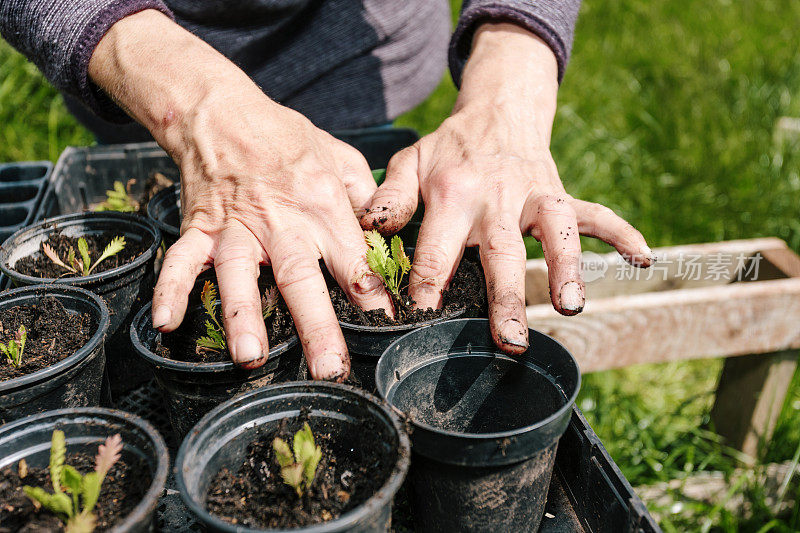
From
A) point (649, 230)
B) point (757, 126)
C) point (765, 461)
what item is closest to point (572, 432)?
point (765, 461)

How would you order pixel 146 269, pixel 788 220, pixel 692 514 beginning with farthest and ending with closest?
pixel 788 220 → pixel 692 514 → pixel 146 269

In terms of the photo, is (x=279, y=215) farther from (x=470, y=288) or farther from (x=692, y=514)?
(x=692, y=514)

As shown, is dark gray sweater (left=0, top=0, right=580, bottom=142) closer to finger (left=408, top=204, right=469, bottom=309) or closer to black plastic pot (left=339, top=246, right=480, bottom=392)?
finger (left=408, top=204, right=469, bottom=309)

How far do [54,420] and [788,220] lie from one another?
3.85 metres

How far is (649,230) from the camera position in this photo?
12.2 ft

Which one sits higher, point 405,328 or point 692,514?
point 405,328

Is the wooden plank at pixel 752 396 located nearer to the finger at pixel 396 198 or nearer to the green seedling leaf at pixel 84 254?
the finger at pixel 396 198

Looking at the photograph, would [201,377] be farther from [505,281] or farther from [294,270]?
[505,281]

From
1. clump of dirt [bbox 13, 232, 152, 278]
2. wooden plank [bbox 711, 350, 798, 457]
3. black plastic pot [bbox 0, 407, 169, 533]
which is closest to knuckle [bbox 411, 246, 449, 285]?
black plastic pot [bbox 0, 407, 169, 533]

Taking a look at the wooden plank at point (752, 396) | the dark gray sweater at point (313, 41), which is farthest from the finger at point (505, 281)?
the wooden plank at point (752, 396)

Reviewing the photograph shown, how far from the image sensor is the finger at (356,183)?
1.77 metres

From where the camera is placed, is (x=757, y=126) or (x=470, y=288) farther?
(x=757, y=126)

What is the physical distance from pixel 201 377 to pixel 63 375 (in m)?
0.29

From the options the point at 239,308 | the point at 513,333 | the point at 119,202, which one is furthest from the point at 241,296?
the point at 119,202
